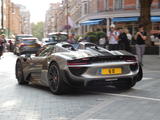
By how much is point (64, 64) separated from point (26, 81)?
2.59m

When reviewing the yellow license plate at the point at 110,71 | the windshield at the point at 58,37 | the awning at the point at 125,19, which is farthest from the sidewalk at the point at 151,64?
the awning at the point at 125,19

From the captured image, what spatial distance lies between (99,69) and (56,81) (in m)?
0.97

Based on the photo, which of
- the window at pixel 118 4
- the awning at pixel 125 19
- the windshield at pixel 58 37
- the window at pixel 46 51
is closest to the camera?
the window at pixel 46 51

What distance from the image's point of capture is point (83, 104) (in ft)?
22.7

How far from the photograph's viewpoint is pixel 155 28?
4444 cm

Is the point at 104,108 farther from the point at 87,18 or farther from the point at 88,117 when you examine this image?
the point at 87,18

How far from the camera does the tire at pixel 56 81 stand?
7.88m

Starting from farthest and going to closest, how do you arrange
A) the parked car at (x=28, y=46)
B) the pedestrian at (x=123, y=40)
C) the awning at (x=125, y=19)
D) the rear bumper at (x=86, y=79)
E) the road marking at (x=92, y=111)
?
1. the awning at (x=125, y=19)
2. the parked car at (x=28, y=46)
3. the pedestrian at (x=123, y=40)
4. the rear bumper at (x=86, y=79)
5. the road marking at (x=92, y=111)

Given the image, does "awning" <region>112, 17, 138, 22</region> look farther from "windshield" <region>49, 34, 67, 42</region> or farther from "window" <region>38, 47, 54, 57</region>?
"window" <region>38, 47, 54, 57</region>

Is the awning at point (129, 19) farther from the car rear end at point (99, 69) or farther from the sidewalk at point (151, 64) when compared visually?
the car rear end at point (99, 69)

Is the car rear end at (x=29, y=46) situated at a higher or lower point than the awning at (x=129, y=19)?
lower

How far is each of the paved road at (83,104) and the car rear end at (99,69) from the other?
0.35m

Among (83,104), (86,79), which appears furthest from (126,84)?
(83,104)

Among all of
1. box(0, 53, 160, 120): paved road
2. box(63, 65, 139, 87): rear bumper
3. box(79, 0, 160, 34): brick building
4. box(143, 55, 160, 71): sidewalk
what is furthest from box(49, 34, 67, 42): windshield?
box(63, 65, 139, 87): rear bumper
